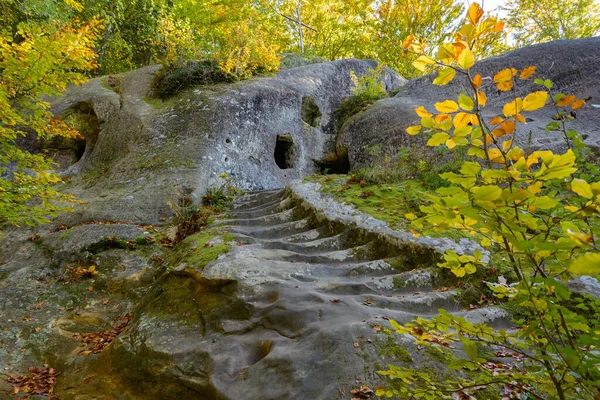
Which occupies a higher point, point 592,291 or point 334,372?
point 592,291

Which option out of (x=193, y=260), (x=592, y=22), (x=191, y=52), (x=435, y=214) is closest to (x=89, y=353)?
(x=193, y=260)

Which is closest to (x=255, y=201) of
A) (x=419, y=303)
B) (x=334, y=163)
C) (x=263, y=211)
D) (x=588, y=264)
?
(x=263, y=211)

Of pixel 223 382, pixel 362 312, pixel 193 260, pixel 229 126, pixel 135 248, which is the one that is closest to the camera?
pixel 223 382

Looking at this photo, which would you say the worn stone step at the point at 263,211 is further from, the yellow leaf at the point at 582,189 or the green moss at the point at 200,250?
the yellow leaf at the point at 582,189

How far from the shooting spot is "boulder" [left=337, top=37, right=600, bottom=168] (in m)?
7.39

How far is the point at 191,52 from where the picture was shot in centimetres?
1133

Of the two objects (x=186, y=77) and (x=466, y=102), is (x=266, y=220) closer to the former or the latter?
(x=466, y=102)

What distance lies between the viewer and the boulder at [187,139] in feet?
24.8

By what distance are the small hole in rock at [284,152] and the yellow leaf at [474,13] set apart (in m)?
9.53

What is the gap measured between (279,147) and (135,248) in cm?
650

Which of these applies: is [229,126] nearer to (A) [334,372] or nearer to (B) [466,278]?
(B) [466,278]

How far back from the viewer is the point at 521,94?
8680 millimetres

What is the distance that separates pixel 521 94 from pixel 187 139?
29.7 feet

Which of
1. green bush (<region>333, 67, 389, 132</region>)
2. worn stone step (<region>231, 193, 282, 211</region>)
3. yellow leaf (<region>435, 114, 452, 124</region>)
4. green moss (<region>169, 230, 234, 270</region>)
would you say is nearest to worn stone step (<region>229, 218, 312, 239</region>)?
green moss (<region>169, 230, 234, 270</region>)
